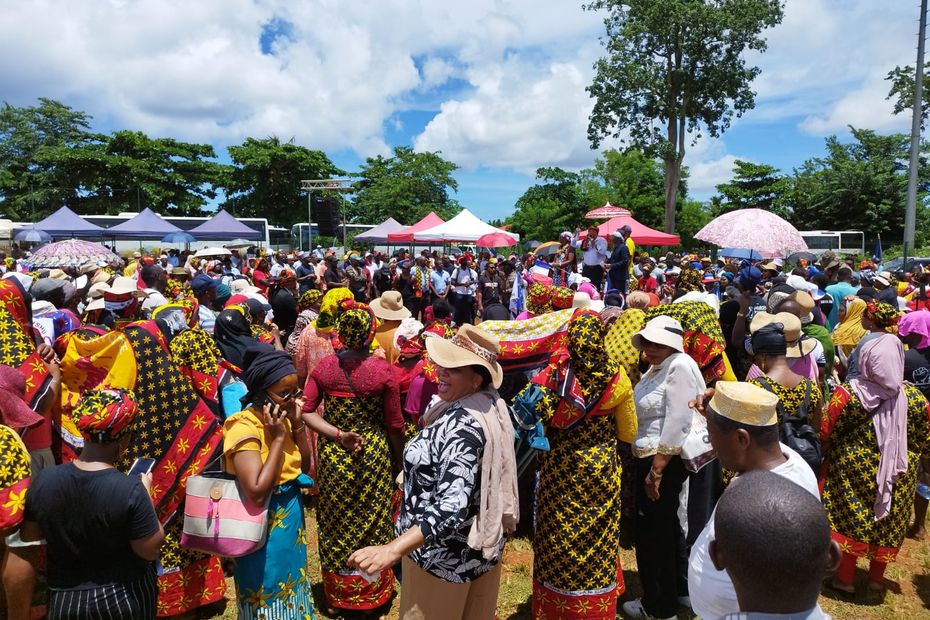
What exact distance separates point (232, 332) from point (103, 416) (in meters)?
2.65

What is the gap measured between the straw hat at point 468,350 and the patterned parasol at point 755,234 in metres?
7.13

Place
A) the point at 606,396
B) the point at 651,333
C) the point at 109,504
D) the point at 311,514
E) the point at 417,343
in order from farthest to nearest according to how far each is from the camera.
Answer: the point at 311,514
the point at 417,343
the point at 651,333
the point at 606,396
the point at 109,504

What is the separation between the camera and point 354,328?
11.6 ft

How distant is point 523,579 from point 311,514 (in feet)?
6.90

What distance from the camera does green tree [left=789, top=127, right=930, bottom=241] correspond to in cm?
3397

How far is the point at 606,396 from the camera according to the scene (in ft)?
10.5

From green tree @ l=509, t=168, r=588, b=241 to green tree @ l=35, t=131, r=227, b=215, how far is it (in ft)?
77.0

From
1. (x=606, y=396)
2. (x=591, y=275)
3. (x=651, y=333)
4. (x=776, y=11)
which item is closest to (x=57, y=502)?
(x=606, y=396)

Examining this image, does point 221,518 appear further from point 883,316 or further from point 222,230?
point 222,230

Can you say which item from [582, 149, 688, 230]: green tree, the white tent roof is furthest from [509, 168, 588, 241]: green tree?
the white tent roof

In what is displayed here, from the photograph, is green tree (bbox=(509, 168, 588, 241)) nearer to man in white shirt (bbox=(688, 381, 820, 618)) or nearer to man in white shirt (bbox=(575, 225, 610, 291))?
man in white shirt (bbox=(575, 225, 610, 291))

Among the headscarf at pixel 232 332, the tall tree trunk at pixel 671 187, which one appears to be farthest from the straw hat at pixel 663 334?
the tall tree trunk at pixel 671 187

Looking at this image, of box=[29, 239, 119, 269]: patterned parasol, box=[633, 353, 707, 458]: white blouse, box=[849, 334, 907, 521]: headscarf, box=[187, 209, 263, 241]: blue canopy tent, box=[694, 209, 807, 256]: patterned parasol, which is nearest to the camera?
box=[633, 353, 707, 458]: white blouse

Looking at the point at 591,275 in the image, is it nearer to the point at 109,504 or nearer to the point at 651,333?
the point at 651,333
